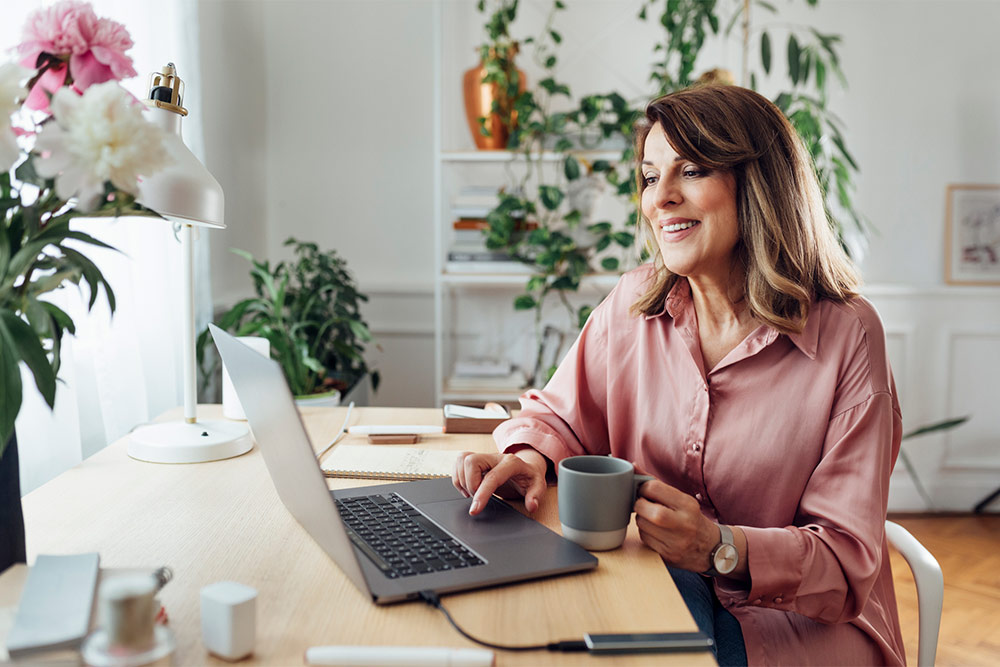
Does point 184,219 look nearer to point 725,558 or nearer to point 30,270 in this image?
point 30,270

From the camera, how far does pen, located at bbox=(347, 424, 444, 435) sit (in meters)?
1.36

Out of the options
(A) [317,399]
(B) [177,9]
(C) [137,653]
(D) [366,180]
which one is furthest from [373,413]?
(D) [366,180]

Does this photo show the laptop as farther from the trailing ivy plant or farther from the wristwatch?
the trailing ivy plant

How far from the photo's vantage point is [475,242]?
2.71 m

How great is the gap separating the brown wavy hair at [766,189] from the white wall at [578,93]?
1.86 m

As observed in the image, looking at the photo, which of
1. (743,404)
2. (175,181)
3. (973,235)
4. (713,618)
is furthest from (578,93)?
(713,618)

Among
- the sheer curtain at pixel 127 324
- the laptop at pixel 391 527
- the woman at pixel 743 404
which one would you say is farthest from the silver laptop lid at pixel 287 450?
the sheer curtain at pixel 127 324

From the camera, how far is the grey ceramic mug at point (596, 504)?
0.87 m

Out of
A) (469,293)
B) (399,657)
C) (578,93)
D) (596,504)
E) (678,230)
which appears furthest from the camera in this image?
(469,293)

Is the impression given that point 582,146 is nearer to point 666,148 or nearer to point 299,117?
point 299,117

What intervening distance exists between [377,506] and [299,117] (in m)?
2.36

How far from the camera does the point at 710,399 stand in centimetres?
118

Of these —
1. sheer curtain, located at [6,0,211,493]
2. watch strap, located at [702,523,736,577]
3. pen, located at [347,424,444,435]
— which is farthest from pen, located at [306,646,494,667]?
sheer curtain, located at [6,0,211,493]

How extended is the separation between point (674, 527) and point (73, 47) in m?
0.77
